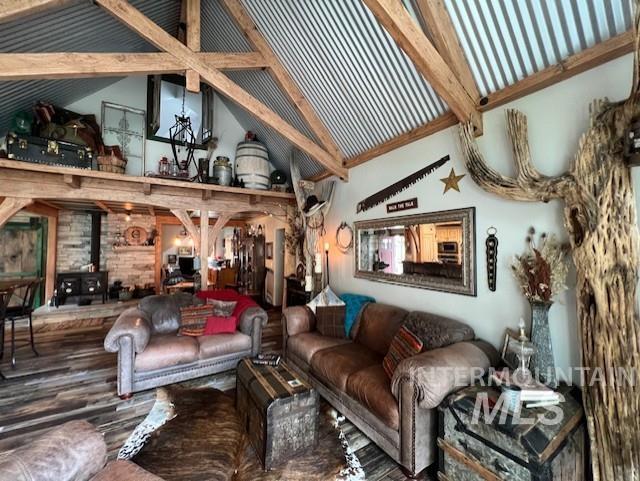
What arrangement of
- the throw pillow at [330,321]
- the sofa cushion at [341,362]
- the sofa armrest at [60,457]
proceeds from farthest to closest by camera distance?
the throw pillow at [330,321] < the sofa cushion at [341,362] < the sofa armrest at [60,457]

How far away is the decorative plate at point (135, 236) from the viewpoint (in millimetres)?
6957

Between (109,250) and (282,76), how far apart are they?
21.0ft

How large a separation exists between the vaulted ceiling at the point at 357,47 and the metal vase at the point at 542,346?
1626 millimetres

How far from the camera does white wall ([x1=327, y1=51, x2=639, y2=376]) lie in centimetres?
175

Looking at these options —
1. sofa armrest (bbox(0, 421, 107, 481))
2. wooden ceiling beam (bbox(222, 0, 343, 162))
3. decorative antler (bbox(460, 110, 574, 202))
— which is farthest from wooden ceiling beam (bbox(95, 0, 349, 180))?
sofa armrest (bbox(0, 421, 107, 481))

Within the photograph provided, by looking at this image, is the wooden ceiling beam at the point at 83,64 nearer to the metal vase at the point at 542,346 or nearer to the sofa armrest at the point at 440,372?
the sofa armrest at the point at 440,372

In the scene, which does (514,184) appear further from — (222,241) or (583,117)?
(222,241)

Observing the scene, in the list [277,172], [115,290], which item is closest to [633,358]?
[277,172]

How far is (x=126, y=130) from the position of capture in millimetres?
4672

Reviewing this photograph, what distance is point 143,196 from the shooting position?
14.0 ft

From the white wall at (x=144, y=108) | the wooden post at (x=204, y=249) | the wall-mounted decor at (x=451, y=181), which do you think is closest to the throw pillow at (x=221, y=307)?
the wooden post at (x=204, y=249)

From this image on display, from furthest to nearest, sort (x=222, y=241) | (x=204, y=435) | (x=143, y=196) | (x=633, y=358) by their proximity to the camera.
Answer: (x=222, y=241) < (x=143, y=196) < (x=204, y=435) < (x=633, y=358)

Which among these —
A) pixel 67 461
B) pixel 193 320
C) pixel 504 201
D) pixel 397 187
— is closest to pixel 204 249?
pixel 193 320

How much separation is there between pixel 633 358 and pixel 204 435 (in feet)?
9.35
